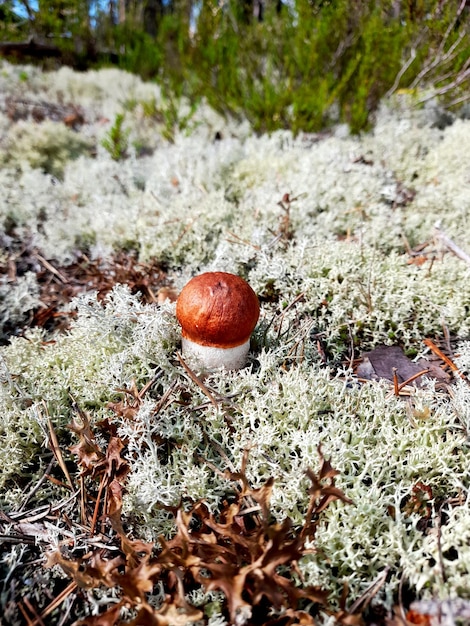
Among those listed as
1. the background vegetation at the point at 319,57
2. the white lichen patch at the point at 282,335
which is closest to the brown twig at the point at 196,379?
the white lichen patch at the point at 282,335

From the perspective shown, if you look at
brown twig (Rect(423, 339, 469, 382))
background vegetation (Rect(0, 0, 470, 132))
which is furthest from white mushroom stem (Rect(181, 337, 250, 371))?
background vegetation (Rect(0, 0, 470, 132))

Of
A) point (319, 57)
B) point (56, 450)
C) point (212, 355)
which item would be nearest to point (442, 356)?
point (212, 355)

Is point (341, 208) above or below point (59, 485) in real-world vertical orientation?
above

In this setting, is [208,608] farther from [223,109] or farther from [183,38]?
[183,38]

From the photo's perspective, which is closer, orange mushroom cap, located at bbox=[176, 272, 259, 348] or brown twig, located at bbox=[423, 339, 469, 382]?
orange mushroom cap, located at bbox=[176, 272, 259, 348]

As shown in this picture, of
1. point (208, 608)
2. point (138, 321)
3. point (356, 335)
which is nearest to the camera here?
point (208, 608)

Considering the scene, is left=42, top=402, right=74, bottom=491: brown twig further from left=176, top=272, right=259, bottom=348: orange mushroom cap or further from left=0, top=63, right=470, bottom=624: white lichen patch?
left=176, top=272, right=259, bottom=348: orange mushroom cap

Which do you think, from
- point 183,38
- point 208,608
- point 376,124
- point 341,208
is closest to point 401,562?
point 208,608

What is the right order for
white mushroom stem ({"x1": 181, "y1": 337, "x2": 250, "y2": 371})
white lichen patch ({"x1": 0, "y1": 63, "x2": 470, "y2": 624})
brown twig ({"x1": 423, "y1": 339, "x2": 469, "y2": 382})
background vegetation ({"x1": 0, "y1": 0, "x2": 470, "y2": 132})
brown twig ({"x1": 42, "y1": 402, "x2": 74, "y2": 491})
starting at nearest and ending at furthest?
white lichen patch ({"x1": 0, "y1": 63, "x2": 470, "y2": 624}) → brown twig ({"x1": 42, "y1": 402, "x2": 74, "y2": 491}) → white mushroom stem ({"x1": 181, "y1": 337, "x2": 250, "y2": 371}) → brown twig ({"x1": 423, "y1": 339, "x2": 469, "y2": 382}) → background vegetation ({"x1": 0, "y1": 0, "x2": 470, "y2": 132})
